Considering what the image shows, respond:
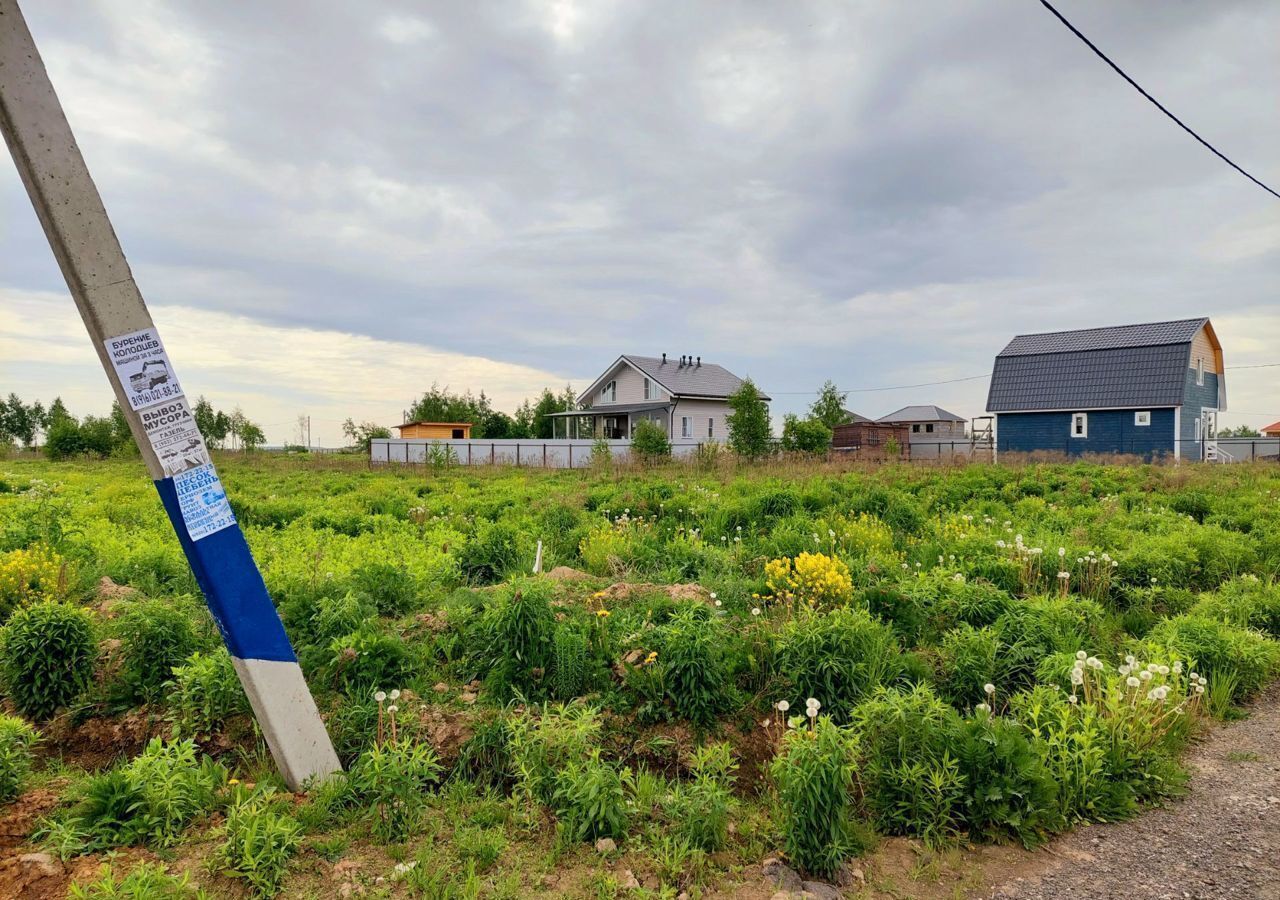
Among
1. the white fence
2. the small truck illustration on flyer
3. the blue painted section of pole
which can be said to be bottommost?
the blue painted section of pole

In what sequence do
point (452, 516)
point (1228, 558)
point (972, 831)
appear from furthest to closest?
point (452, 516) < point (1228, 558) < point (972, 831)

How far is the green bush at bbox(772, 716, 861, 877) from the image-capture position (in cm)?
278

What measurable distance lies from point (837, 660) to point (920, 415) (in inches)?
2437

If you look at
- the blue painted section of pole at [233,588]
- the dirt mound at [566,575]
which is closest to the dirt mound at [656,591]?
the dirt mound at [566,575]

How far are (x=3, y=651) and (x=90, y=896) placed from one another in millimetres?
2666

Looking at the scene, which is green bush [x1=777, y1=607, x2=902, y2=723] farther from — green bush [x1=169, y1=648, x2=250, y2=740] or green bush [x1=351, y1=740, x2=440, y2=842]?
green bush [x1=169, y1=648, x2=250, y2=740]

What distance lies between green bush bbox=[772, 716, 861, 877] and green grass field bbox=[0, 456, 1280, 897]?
0.04 feet

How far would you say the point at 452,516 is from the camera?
1079 cm

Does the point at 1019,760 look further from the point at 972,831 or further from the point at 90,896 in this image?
the point at 90,896

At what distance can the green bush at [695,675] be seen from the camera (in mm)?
3816

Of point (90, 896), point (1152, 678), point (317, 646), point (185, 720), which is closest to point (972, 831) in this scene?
point (1152, 678)

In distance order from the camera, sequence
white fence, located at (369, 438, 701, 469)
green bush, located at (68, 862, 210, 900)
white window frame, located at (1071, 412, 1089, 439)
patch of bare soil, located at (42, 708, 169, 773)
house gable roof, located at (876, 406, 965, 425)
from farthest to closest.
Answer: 1. house gable roof, located at (876, 406, 965, 425)
2. white fence, located at (369, 438, 701, 469)
3. white window frame, located at (1071, 412, 1089, 439)
4. patch of bare soil, located at (42, 708, 169, 773)
5. green bush, located at (68, 862, 210, 900)

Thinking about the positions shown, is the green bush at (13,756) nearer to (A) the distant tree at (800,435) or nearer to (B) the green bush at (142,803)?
(B) the green bush at (142,803)

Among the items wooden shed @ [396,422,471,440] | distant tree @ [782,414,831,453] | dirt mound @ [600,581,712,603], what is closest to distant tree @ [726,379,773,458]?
distant tree @ [782,414,831,453]
